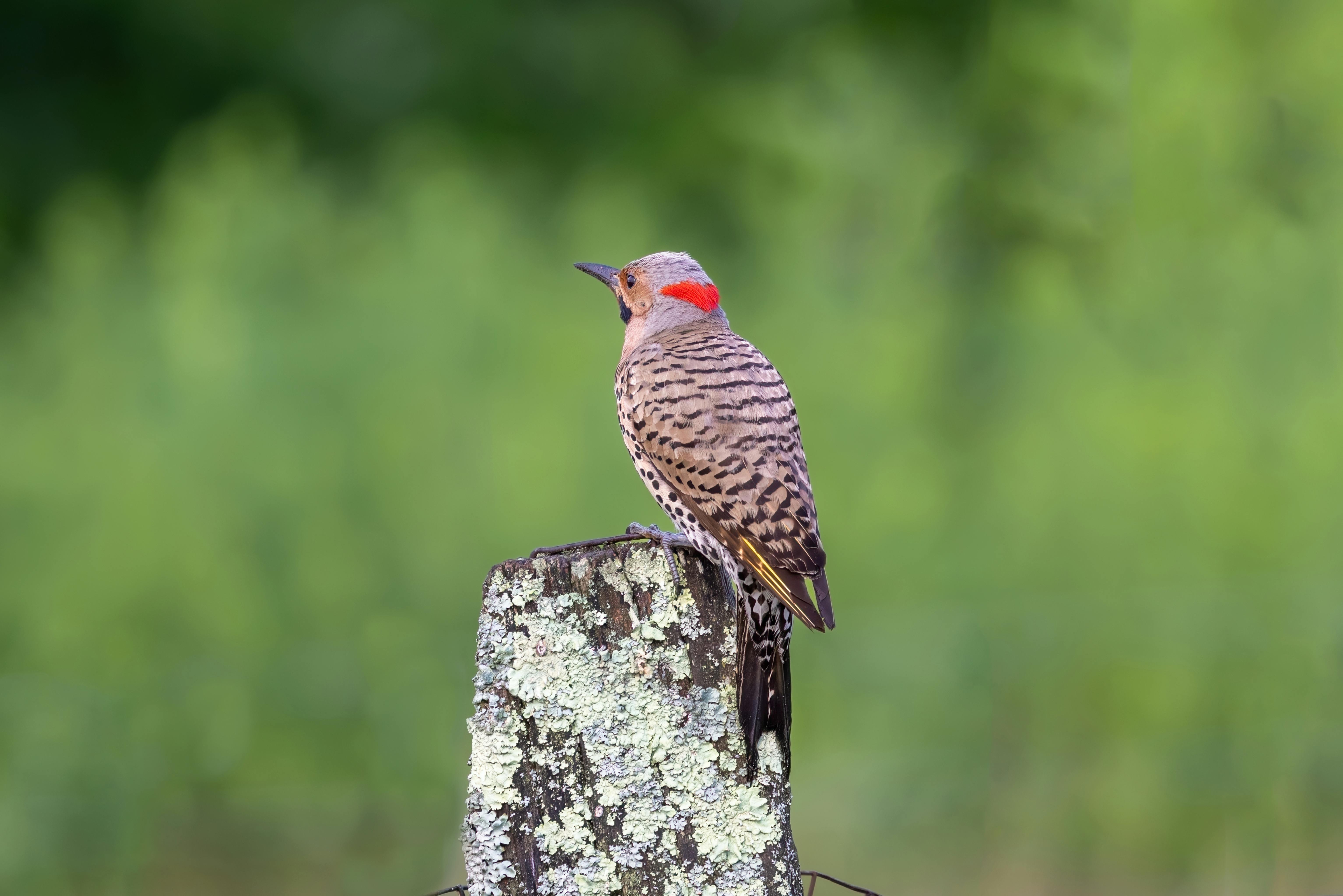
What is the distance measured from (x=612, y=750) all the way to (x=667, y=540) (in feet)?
0.98

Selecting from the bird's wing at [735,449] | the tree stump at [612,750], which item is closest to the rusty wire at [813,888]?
the tree stump at [612,750]

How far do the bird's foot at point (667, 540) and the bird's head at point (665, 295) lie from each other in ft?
2.22

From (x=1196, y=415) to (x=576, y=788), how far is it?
3298 mm

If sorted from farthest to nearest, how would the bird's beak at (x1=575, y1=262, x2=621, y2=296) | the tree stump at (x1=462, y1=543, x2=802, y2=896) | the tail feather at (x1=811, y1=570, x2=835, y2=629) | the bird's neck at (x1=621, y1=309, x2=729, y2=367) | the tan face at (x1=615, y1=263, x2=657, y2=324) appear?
the bird's beak at (x1=575, y1=262, x2=621, y2=296) → the tan face at (x1=615, y1=263, x2=657, y2=324) → the bird's neck at (x1=621, y1=309, x2=729, y2=367) → the tail feather at (x1=811, y1=570, x2=835, y2=629) → the tree stump at (x1=462, y1=543, x2=802, y2=896)

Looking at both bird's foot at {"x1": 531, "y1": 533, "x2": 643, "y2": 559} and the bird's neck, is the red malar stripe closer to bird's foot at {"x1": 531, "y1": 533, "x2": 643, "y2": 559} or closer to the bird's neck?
the bird's neck

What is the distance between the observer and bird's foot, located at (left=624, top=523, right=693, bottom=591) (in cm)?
137

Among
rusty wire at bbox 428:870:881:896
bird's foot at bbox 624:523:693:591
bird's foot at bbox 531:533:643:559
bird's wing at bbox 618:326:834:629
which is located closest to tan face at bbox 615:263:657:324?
bird's wing at bbox 618:326:834:629

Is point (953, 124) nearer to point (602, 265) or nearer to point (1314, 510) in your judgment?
point (1314, 510)

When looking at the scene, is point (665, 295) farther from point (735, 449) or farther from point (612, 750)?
point (612, 750)

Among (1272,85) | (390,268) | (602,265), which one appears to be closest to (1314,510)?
(1272,85)

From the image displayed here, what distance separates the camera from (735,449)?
1.75m

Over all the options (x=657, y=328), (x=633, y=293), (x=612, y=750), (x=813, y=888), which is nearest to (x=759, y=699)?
(x=612, y=750)

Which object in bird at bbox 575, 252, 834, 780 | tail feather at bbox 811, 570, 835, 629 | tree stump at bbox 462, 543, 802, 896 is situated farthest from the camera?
tail feather at bbox 811, 570, 835, 629

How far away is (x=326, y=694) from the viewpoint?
3.53m
